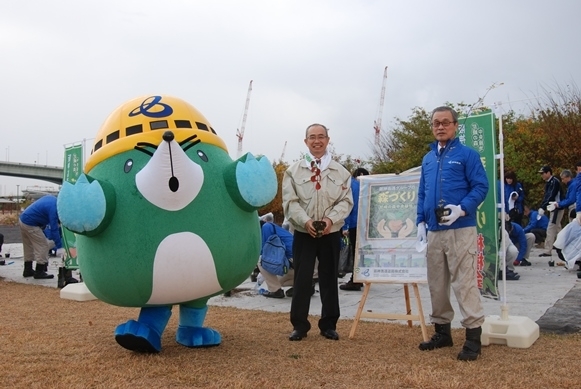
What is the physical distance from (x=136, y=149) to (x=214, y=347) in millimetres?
1721

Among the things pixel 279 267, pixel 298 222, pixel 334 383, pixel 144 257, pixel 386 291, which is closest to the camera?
pixel 334 383

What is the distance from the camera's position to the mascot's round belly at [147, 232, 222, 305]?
406cm

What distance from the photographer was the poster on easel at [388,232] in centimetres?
511

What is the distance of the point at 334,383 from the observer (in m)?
3.68

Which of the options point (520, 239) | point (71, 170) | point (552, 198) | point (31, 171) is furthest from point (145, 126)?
point (31, 171)

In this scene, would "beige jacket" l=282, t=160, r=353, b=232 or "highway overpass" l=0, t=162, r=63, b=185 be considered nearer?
"beige jacket" l=282, t=160, r=353, b=232

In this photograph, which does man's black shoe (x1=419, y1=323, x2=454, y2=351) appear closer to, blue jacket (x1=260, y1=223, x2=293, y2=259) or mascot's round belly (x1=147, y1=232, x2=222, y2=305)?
mascot's round belly (x1=147, y1=232, x2=222, y2=305)

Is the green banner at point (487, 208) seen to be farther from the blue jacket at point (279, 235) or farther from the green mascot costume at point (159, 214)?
the blue jacket at point (279, 235)

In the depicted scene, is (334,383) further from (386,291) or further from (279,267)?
(386,291)

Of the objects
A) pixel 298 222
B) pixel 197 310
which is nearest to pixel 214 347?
pixel 197 310

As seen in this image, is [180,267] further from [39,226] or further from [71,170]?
[39,226]

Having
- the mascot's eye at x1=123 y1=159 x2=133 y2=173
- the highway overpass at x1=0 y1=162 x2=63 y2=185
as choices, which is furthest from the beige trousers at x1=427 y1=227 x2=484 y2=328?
the highway overpass at x1=0 y1=162 x2=63 y2=185

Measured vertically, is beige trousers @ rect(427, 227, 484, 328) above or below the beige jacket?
below

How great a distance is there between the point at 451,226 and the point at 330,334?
148cm
